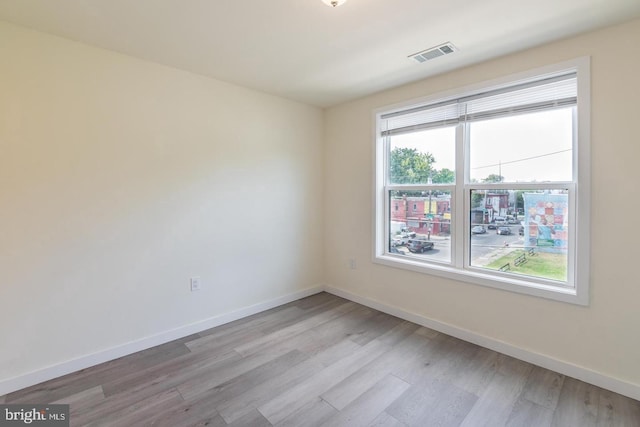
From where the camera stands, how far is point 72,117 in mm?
2176

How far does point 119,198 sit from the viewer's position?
238cm

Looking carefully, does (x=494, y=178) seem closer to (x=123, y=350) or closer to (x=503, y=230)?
(x=503, y=230)

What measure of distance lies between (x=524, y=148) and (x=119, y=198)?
3.35 m

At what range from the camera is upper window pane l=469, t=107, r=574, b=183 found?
226 cm

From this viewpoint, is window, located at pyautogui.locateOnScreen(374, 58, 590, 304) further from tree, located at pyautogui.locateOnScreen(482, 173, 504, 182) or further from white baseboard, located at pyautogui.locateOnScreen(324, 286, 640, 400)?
white baseboard, located at pyautogui.locateOnScreen(324, 286, 640, 400)

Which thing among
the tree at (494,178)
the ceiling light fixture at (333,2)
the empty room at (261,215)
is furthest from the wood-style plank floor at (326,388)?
the ceiling light fixture at (333,2)

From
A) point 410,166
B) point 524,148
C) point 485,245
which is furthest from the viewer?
point 410,166

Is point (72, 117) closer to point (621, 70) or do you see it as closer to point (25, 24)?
point (25, 24)

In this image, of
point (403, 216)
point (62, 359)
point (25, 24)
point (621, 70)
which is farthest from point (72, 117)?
point (621, 70)

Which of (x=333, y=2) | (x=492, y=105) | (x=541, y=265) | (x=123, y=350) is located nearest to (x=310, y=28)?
(x=333, y=2)

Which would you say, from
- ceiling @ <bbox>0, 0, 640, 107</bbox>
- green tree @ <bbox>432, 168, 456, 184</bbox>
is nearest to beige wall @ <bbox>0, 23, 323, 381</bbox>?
ceiling @ <bbox>0, 0, 640, 107</bbox>

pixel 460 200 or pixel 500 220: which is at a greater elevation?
pixel 460 200

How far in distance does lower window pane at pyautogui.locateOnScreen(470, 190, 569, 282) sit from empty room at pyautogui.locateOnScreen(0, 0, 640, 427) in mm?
17

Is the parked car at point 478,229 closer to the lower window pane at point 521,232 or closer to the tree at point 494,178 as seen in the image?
the lower window pane at point 521,232
